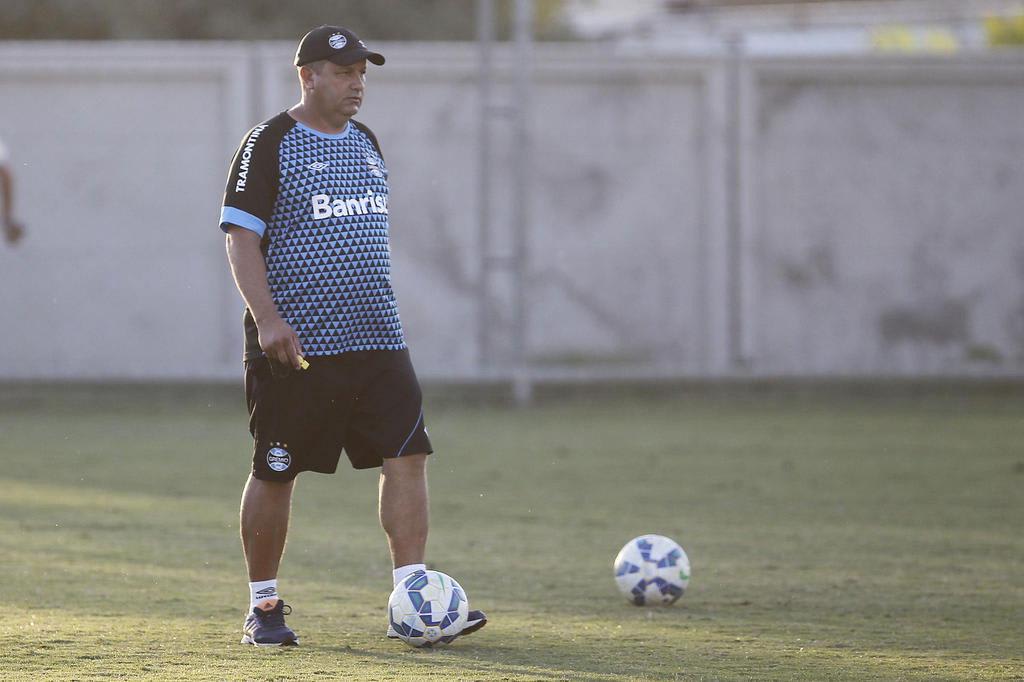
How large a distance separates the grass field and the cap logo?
202 cm

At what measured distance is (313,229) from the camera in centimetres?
560

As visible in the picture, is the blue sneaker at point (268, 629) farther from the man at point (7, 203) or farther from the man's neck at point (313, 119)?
the man at point (7, 203)

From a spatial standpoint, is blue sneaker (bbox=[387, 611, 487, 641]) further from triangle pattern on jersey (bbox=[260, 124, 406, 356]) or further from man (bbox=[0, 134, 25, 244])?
man (bbox=[0, 134, 25, 244])

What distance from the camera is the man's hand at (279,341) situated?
5.36 m

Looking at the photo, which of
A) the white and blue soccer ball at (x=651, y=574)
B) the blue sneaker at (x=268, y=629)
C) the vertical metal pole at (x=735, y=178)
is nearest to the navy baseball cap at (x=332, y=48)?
the blue sneaker at (x=268, y=629)

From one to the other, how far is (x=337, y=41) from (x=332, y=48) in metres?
0.04

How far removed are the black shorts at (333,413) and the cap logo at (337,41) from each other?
3.41 ft

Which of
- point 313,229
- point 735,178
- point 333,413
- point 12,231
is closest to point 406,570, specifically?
point 333,413

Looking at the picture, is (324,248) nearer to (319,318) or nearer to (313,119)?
(319,318)

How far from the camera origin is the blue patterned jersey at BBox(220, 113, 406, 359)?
5543mm

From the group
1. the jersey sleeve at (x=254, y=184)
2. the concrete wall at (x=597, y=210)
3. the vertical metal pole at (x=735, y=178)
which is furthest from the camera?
the vertical metal pole at (x=735, y=178)

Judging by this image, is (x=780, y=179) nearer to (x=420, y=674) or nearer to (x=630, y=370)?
(x=630, y=370)

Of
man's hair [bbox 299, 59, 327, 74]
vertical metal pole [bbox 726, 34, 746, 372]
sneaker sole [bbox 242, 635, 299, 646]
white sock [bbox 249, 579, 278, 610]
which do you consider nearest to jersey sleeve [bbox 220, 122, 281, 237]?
man's hair [bbox 299, 59, 327, 74]

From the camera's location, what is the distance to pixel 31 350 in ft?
59.5
